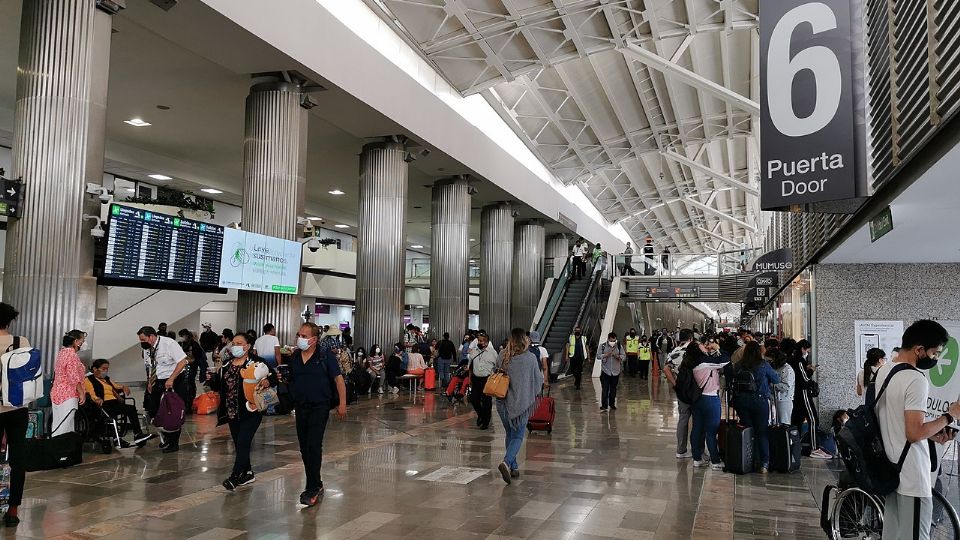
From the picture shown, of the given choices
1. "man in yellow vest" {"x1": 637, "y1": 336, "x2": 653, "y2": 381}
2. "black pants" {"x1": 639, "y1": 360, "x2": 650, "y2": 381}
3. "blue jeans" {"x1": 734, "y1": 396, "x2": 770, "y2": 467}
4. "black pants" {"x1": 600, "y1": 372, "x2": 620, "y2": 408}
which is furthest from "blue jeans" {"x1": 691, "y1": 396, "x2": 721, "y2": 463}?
"black pants" {"x1": 639, "y1": 360, "x2": 650, "y2": 381}

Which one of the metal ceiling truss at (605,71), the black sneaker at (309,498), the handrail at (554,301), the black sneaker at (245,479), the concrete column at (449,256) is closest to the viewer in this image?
the black sneaker at (309,498)

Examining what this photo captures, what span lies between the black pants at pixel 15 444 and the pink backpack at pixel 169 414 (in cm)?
295

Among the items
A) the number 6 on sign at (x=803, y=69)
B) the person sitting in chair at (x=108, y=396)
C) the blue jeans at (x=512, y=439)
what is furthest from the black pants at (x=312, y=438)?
the number 6 on sign at (x=803, y=69)

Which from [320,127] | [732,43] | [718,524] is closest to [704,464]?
[718,524]

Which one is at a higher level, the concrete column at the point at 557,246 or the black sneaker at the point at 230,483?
the concrete column at the point at 557,246

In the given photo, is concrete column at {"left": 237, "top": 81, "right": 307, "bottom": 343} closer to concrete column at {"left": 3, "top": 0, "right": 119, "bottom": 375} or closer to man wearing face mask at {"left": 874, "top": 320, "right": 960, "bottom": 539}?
concrete column at {"left": 3, "top": 0, "right": 119, "bottom": 375}

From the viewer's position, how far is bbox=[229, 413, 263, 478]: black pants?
21.2ft

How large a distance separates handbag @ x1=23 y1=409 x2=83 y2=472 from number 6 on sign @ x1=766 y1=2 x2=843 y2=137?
737 cm

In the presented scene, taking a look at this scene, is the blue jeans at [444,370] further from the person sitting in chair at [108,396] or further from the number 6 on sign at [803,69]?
the number 6 on sign at [803,69]

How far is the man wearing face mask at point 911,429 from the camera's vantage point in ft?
11.3

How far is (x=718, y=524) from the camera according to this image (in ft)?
18.6

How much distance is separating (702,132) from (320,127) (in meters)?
17.5

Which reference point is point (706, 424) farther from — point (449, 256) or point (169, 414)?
point (449, 256)

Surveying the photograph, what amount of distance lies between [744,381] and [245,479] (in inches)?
213
